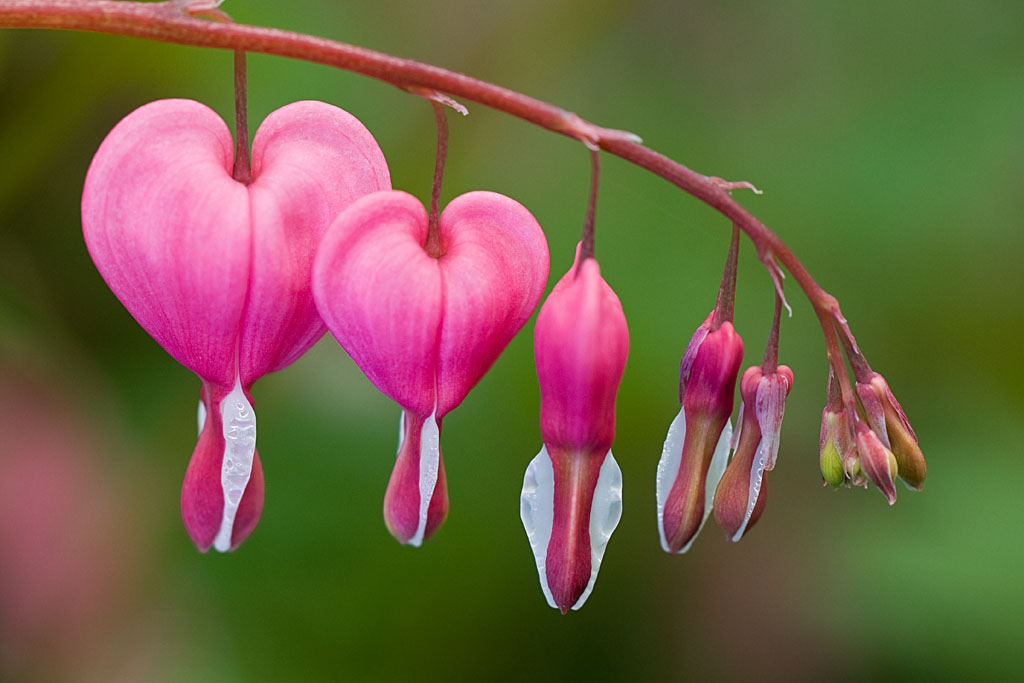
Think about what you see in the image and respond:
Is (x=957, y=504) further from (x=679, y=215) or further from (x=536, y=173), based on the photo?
(x=536, y=173)

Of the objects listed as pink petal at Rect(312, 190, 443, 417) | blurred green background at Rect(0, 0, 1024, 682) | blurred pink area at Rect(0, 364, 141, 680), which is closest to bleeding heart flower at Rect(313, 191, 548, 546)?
pink petal at Rect(312, 190, 443, 417)

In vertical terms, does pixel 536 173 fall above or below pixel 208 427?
above

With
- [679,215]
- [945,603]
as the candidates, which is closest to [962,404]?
[945,603]

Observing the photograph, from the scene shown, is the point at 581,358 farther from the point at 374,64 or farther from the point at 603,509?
the point at 374,64

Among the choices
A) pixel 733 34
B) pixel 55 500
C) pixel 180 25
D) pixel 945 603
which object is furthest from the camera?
pixel 733 34

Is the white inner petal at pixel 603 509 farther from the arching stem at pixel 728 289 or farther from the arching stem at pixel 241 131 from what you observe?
the arching stem at pixel 241 131

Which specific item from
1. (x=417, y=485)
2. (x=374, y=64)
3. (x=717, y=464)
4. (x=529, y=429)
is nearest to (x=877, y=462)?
(x=717, y=464)

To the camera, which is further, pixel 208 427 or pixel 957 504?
pixel 957 504
